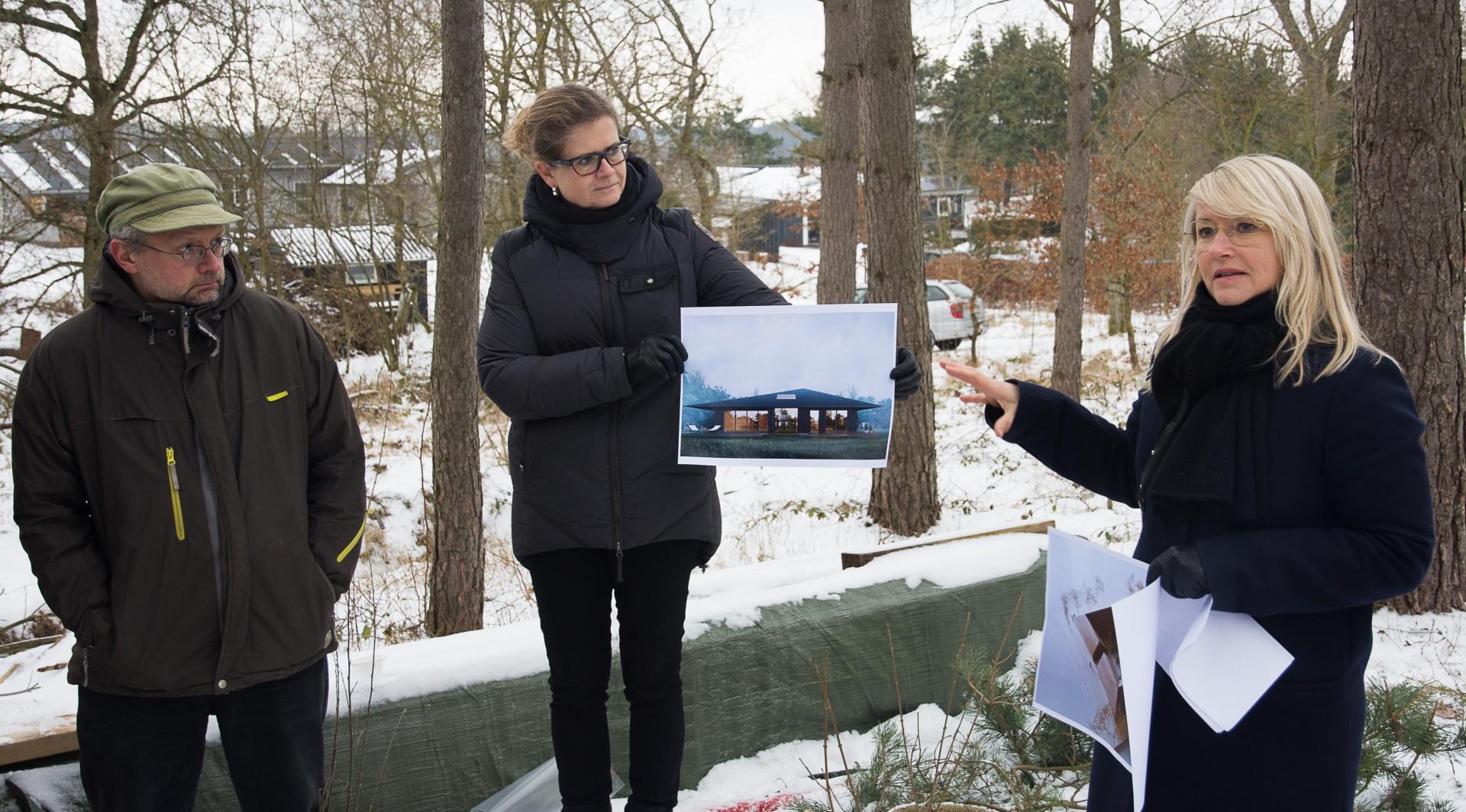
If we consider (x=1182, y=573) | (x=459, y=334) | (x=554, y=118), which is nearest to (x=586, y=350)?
(x=554, y=118)

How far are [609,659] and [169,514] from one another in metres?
1.08

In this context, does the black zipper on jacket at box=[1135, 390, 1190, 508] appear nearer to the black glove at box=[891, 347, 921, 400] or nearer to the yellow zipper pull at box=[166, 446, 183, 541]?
the black glove at box=[891, 347, 921, 400]

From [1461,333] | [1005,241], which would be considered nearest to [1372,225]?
[1461,333]

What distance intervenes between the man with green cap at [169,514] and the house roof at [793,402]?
1044 mm

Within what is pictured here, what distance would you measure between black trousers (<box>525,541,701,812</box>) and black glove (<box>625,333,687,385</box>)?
436 mm

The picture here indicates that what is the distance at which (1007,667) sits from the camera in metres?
4.00

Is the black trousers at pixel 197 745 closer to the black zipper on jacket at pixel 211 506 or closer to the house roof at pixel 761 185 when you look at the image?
the black zipper on jacket at pixel 211 506

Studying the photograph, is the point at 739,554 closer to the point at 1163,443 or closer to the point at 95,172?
the point at 1163,443

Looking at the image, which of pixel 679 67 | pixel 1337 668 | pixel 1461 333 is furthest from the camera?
pixel 679 67

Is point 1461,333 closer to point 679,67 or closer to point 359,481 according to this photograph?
point 359,481

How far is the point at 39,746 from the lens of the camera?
2631mm

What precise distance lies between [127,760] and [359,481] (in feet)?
2.55

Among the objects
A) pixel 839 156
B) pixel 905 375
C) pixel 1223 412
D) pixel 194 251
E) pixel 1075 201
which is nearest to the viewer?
pixel 1223 412

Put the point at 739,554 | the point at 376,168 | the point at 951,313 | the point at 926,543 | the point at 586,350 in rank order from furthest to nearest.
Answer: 1. the point at 951,313
2. the point at 376,168
3. the point at 739,554
4. the point at 926,543
5. the point at 586,350
